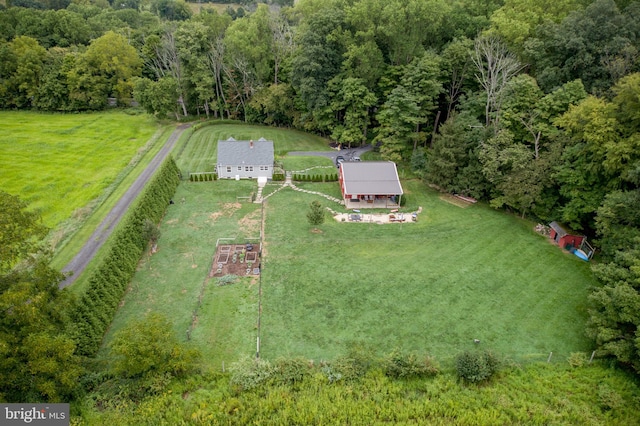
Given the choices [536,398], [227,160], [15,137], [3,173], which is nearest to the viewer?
[536,398]

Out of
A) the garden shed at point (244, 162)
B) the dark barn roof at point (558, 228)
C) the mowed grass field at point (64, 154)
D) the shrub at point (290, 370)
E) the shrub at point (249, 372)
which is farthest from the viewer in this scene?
the garden shed at point (244, 162)

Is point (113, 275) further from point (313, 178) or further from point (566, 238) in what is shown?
point (566, 238)

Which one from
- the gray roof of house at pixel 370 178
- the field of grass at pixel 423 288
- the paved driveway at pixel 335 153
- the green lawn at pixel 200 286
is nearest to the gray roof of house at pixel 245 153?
the green lawn at pixel 200 286

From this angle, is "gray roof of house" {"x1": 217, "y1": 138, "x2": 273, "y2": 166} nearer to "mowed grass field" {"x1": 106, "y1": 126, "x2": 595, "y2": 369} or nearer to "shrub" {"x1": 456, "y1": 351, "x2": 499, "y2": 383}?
"mowed grass field" {"x1": 106, "y1": 126, "x2": 595, "y2": 369}

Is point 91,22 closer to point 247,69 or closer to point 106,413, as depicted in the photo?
point 247,69

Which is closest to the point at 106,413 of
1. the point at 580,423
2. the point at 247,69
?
the point at 580,423

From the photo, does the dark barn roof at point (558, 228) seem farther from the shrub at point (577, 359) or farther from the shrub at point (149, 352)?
the shrub at point (149, 352)

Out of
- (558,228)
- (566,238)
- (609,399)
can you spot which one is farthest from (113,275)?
(558,228)
